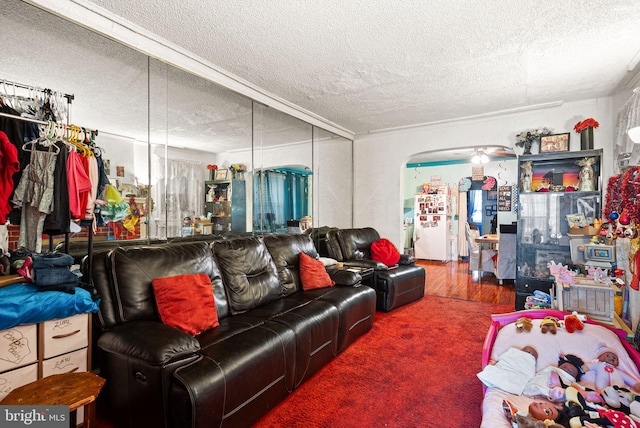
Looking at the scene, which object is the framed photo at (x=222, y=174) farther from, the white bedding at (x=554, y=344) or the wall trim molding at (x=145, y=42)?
the white bedding at (x=554, y=344)

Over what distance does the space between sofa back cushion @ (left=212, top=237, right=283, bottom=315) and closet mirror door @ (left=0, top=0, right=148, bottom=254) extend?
70 centimetres

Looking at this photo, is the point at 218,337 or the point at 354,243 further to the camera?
the point at 354,243

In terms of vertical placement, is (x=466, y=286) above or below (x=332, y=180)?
below

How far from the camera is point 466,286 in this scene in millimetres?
5258

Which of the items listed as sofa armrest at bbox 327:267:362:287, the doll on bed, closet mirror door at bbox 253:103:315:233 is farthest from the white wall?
the doll on bed

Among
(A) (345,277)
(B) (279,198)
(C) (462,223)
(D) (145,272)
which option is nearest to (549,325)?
(A) (345,277)

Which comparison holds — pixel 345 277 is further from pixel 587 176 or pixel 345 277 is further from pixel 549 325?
pixel 587 176

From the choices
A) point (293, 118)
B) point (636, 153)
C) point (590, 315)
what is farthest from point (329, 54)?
point (590, 315)

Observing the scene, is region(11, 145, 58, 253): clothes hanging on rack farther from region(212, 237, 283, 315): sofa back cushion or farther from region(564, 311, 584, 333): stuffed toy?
region(564, 311, 584, 333): stuffed toy

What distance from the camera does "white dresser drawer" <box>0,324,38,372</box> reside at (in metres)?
1.53

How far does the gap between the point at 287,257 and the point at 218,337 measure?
133 centimetres

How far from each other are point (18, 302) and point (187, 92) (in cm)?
214

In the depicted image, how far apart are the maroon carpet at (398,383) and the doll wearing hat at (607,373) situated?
25.9 inches

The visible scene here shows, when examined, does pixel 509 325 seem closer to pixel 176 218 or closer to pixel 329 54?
pixel 329 54
